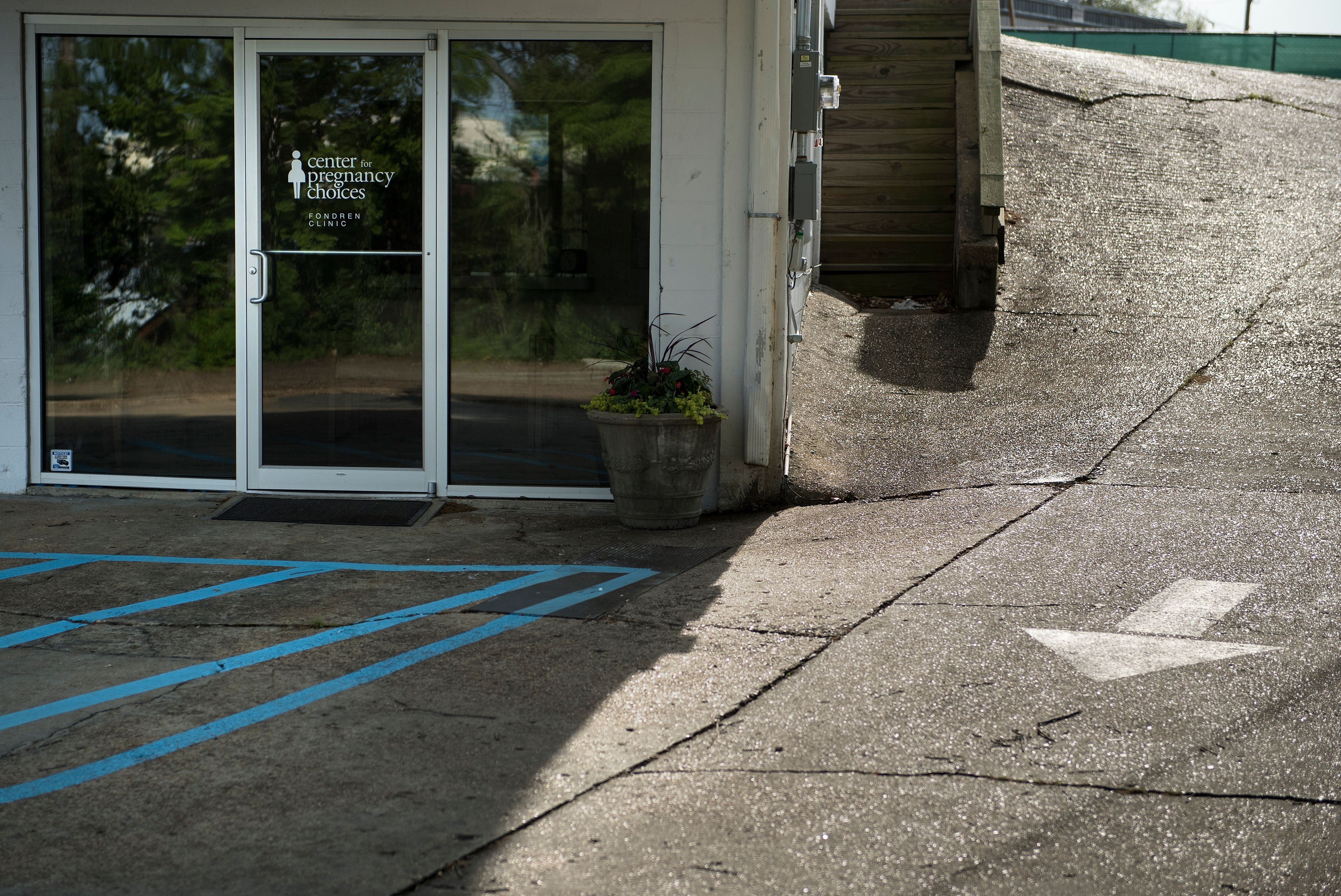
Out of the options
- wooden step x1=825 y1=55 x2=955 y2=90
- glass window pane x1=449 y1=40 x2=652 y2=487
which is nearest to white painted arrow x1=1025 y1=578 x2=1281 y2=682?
A: glass window pane x1=449 y1=40 x2=652 y2=487

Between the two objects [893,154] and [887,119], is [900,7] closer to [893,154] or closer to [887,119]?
[887,119]

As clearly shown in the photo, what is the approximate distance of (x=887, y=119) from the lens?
457 inches

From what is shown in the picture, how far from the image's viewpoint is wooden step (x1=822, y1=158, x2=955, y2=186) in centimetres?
1115

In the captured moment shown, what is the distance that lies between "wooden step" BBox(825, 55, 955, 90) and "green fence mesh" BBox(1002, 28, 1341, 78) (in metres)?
9.10

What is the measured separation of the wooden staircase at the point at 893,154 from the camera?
35.6 ft

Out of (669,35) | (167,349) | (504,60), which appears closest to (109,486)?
(167,349)

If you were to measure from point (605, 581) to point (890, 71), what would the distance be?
841 centimetres

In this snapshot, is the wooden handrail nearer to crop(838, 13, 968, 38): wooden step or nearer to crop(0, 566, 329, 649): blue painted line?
crop(838, 13, 968, 38): wooden step

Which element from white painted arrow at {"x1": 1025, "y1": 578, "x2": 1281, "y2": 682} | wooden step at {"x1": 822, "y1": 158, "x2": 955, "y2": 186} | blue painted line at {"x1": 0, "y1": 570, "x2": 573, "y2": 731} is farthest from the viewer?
wooden step at {"x1": 822, "y1": 158, "x2": 955, "y2": 186}

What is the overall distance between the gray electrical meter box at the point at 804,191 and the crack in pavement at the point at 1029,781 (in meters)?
4.08

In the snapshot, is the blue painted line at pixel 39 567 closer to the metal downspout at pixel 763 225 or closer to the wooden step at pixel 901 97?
the metal downspout at pixel 763 225

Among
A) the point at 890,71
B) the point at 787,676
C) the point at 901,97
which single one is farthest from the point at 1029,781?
the point at 890,71

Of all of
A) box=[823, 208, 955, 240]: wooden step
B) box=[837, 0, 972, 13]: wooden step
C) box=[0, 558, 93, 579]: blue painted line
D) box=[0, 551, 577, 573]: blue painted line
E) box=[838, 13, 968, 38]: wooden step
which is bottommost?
box=[0, 558, 93, 579]: blue painted line

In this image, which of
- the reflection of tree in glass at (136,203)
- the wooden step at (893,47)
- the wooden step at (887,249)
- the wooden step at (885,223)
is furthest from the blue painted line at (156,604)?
the wooden step at (893,47)
